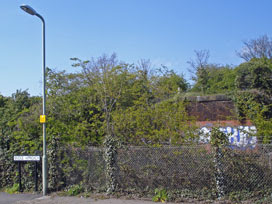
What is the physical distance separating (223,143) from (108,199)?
379cm

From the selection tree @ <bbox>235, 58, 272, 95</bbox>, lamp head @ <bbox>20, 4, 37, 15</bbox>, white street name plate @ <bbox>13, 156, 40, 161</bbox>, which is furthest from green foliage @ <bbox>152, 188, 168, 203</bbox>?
tree @ <bbox>235, 58, 272, 95</bbox>

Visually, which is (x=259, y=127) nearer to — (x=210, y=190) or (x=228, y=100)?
(x=210, y=190)

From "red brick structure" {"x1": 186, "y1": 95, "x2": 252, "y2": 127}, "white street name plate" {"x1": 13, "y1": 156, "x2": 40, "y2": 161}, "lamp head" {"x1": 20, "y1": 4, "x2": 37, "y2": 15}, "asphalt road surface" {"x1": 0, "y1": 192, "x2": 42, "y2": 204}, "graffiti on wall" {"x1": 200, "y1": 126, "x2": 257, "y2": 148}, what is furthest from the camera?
"red brick structure" {"x1": 186, "y1": 95, "x2": 252, "y2": 127}

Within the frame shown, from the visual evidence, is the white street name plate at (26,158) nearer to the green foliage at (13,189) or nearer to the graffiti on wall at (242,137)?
the green foliage at (13,189)

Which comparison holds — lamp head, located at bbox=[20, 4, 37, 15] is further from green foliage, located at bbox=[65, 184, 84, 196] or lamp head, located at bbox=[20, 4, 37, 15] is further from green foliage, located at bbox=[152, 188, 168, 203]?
green foliage, located at bbox=[152, 188, 168, 203]

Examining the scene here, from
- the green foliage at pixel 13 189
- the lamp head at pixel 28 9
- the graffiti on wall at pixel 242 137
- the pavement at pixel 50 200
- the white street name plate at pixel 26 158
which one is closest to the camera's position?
the graffiti on wall at pixel 242 137

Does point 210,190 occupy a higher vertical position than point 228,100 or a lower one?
lower

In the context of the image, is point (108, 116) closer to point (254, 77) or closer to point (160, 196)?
point (160, 196)

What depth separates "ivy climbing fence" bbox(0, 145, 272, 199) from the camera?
8.59m

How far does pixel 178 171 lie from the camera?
9.32 meters

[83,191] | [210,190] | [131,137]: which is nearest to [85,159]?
[83,191]

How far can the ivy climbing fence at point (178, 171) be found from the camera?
28.2 ft

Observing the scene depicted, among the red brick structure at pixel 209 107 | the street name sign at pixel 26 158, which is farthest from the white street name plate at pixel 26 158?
the red brick structure at pixel 209 107

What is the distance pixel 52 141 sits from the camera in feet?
37.1
